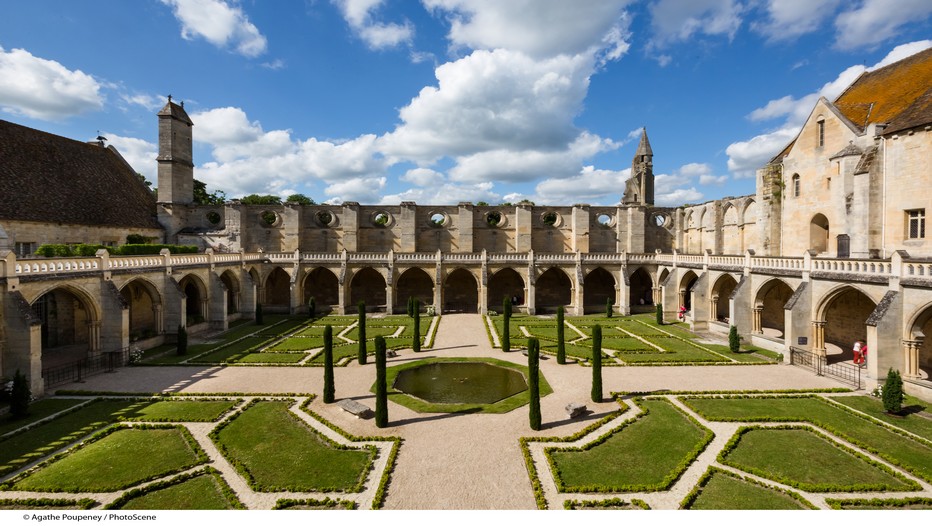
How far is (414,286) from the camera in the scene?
44.8 meters

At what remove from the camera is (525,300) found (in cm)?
4209

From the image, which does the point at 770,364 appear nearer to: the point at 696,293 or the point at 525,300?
the point at 696,293

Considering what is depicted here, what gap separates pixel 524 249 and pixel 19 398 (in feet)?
127

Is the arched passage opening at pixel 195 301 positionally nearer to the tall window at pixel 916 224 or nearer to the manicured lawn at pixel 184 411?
the manicured lawn at pixel 184 411

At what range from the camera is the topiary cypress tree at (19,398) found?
15.9 metres

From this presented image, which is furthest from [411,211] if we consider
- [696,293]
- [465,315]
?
[696,293]

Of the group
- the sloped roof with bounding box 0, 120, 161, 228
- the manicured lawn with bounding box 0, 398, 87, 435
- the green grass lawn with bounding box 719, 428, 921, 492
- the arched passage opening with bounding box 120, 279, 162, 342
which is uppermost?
the sloped roof with bounding box 0, 120, 161, 228

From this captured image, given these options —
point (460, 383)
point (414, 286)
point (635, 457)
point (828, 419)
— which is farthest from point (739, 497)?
point (414, 286)

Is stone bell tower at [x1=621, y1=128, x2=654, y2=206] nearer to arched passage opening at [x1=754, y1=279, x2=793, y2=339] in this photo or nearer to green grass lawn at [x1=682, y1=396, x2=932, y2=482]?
arched passage opening at [x1=754, y1=279, x2=793, y2=339]

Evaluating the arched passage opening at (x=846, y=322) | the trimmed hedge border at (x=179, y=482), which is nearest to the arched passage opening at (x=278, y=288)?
the trimmed hedge border at (x=179, y=482)

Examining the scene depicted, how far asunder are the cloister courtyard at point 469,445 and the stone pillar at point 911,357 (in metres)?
1.37

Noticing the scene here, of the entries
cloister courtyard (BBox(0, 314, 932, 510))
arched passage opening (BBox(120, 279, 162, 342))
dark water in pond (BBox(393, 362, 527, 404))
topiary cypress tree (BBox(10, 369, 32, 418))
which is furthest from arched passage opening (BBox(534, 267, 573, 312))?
topiary cypress tree (BBox(10, 369, 32, 418))

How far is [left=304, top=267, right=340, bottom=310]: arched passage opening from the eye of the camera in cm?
4459

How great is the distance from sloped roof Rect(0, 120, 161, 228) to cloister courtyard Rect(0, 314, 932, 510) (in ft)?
52.7
